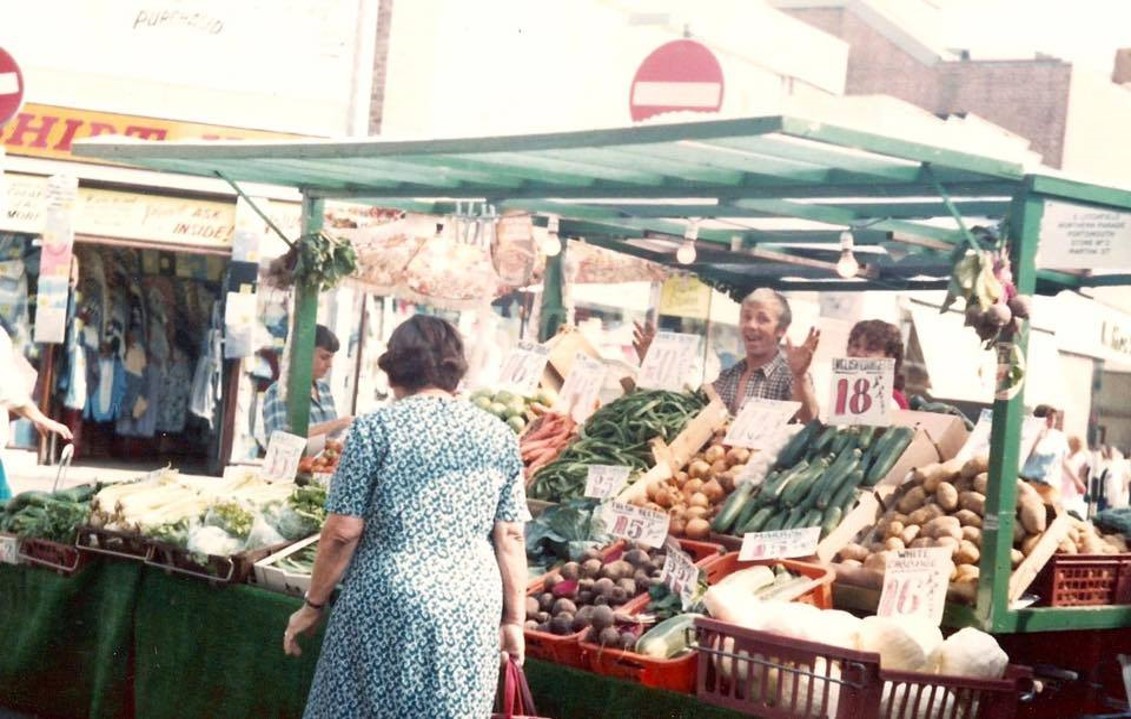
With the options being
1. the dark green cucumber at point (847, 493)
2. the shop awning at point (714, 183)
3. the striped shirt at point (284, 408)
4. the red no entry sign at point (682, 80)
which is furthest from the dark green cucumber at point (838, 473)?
the red no entry sign at point (682, 80)

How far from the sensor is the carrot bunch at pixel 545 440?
7.77 m

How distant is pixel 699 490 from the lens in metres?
6.76

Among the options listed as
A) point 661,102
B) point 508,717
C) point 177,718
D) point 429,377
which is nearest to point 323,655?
point 508,717

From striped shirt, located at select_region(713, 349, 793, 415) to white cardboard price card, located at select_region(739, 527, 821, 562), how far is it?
1808mm

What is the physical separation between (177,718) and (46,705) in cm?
91

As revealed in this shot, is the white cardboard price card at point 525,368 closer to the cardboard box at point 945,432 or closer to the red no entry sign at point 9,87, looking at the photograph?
the cardboard box at point 945,432

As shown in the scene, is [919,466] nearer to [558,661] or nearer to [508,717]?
[558,661]

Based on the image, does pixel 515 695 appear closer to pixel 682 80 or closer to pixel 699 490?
pixel 699 490

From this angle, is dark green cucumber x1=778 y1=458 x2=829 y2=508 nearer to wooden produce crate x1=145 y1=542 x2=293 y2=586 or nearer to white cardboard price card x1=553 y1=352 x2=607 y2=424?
white cardboard price card x1=553 y1=352 x2=607 y2=424

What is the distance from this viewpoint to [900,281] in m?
9.02

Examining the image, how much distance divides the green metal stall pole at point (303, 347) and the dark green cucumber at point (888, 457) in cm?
339

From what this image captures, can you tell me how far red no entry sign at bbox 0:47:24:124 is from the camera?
1106cm

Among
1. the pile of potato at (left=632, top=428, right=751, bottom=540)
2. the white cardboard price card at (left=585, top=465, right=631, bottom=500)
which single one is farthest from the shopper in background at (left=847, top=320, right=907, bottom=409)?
the white cardboard price card at (left=585, top=465, right=631, bottom=500)

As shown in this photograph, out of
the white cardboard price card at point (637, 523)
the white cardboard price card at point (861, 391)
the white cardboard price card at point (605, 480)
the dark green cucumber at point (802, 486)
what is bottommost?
the white cardboard price card at point (637, 523)
